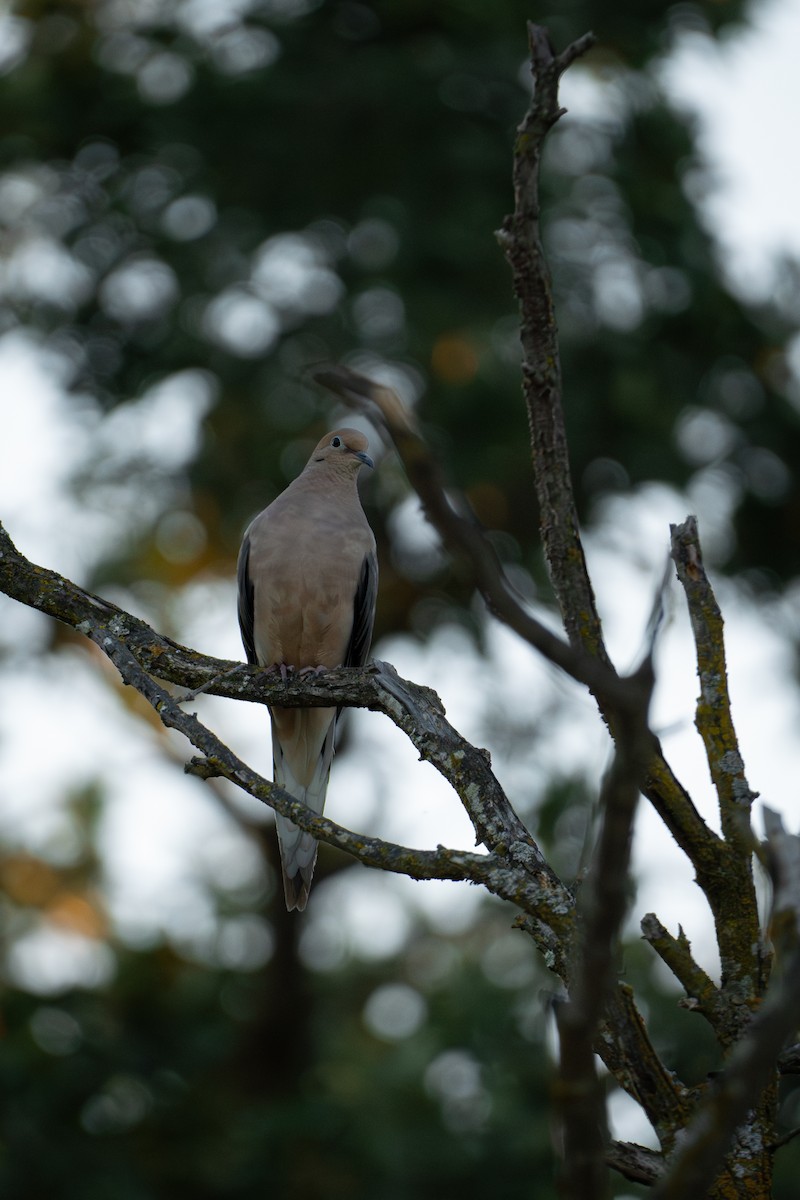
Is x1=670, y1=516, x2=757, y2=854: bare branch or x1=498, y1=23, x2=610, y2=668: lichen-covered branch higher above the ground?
x1=498, y1=23, x2=610, y2=668: lichen-covered branch

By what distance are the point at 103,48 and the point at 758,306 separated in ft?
18.4

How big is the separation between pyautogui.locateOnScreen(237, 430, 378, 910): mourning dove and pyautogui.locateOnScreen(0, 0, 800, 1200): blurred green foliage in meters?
3.22

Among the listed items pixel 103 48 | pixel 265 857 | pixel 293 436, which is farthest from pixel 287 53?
pixel 265 857

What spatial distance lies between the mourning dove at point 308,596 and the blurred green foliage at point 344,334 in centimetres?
322

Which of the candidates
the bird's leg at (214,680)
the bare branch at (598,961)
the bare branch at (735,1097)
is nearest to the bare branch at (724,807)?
the bare branch at (735,1097)

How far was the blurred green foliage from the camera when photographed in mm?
8383

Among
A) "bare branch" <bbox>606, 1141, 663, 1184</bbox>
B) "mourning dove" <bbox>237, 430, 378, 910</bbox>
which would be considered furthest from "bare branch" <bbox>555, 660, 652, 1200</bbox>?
"mourning dove" <bbox>237, 430, 378, 910</bbox>

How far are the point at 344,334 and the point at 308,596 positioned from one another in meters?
4.93

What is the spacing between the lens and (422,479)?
4.99 feet

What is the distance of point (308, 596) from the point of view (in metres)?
4.86

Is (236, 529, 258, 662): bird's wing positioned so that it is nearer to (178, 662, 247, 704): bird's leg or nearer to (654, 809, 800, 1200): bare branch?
(178, 662, 247, 704): bird's leg

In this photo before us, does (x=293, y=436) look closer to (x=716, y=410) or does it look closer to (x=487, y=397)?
(x=487, y=397)

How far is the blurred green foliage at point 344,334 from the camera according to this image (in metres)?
8.38

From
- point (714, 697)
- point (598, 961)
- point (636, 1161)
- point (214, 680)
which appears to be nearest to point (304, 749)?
point (214, 680)
